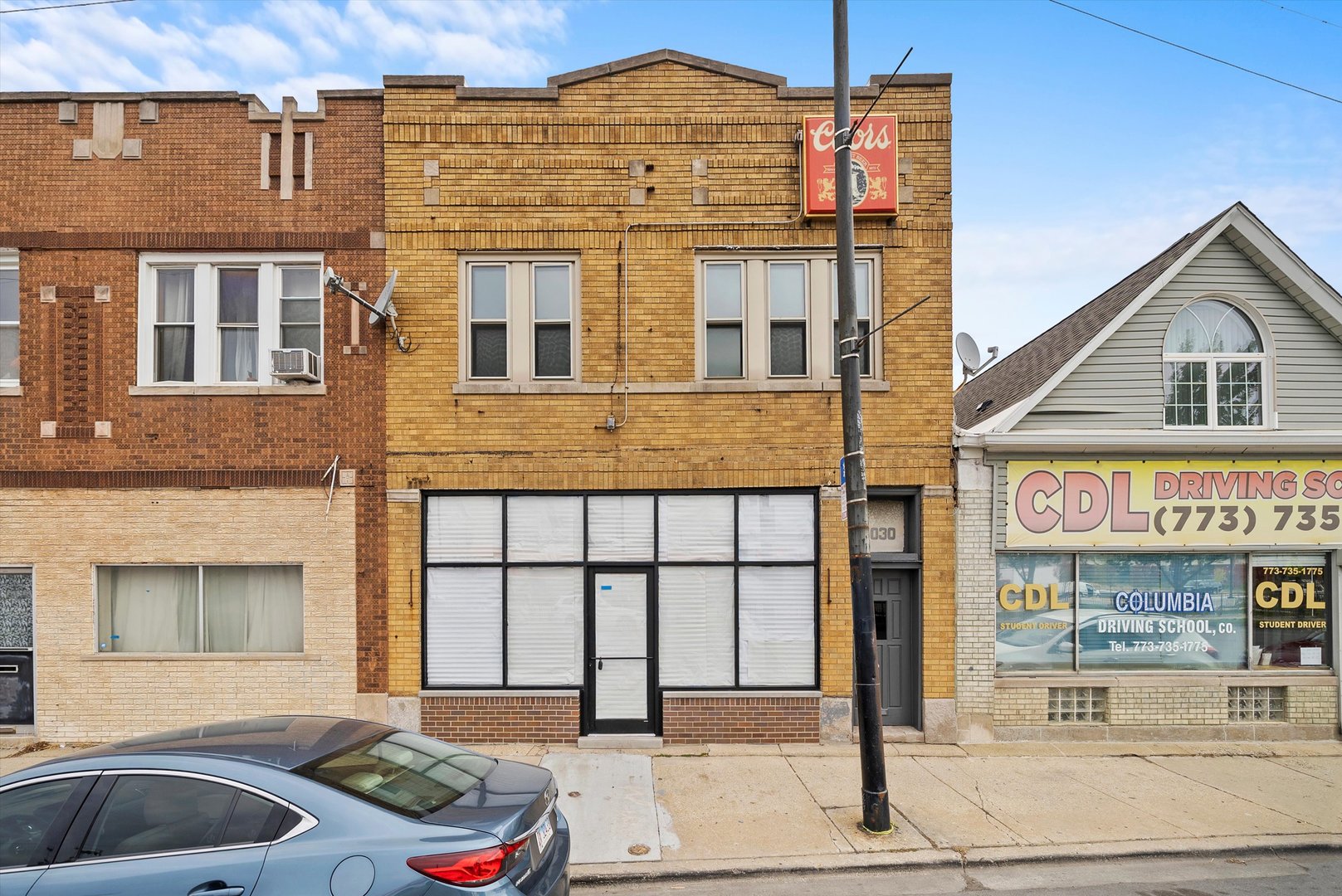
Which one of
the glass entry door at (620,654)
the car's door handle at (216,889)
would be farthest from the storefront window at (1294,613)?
the car's door handle at (216,889)

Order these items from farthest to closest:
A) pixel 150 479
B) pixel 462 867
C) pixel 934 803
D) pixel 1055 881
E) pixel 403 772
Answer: pixel 150 479 < pixel 934 803 < pixel 1055 881 < pixel 403 772 < pixel 462 867

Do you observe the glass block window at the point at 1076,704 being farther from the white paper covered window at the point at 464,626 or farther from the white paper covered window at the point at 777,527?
the white paper covered window at the point at 464,626

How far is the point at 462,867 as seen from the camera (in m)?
3.91

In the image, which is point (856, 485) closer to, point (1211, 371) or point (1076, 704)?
point (1076, 704)

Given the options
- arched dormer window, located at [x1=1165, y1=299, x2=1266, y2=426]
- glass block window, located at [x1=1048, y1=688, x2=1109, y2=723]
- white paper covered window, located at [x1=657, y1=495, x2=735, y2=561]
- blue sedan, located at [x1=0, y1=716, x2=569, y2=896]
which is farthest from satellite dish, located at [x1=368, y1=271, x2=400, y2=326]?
arched dormer window, located at [x1=1165, y1=299, x2=1266, y2=426]

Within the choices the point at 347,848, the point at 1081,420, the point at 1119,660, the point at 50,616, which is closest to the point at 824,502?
the point at 1081,420

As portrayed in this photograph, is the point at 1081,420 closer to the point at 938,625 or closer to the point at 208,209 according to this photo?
the point at 938,625

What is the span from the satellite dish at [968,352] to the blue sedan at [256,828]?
7.89m

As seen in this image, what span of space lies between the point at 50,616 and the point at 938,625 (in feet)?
36.5

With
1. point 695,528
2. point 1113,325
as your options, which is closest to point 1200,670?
point 1113,325

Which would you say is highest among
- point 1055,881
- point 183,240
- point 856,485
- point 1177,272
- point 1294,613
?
point 183,240

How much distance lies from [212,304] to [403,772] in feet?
26.0

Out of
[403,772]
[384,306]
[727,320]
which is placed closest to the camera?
[403,772]

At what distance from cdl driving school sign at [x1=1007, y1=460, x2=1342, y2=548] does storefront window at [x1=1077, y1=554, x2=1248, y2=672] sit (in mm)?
325
